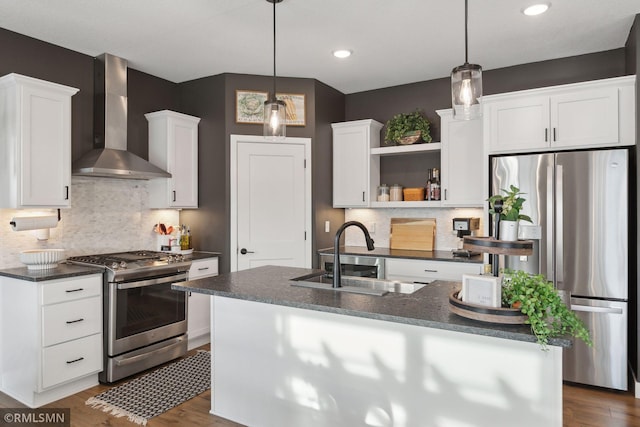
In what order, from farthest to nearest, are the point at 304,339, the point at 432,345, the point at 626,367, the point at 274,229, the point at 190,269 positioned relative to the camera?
the point at 274,229, the point at 190,269, the point at 626,367, the point at 304,339, the point at 432,345

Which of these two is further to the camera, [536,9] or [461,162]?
[461,162]

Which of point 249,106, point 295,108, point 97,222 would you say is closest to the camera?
point 97,222

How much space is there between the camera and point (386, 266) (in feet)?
13.6

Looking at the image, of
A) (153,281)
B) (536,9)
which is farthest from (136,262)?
(536,9)

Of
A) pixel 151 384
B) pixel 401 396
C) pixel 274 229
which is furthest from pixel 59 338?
pixel 401 396

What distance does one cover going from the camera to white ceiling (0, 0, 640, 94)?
294 centimetres

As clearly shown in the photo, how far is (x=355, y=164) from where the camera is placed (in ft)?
15.4

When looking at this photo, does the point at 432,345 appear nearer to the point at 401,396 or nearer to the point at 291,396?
the point at 401,396

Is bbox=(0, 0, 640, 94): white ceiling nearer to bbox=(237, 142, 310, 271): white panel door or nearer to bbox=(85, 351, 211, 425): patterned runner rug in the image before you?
bbox=(237, 142, 310, 271): white panel door

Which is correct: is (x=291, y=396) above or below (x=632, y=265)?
below

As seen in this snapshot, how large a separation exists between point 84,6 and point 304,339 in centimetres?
266

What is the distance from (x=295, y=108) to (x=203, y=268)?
6.18 feet

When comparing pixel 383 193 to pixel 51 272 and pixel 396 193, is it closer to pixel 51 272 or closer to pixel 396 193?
pixel 396 193

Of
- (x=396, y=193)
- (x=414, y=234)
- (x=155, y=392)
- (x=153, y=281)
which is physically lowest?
(x=155, y=392)
